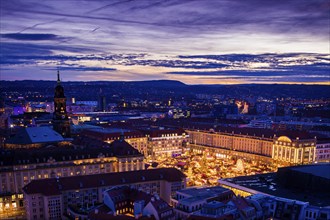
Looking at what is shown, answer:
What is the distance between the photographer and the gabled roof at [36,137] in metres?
83.6

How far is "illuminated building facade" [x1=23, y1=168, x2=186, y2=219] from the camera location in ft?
177

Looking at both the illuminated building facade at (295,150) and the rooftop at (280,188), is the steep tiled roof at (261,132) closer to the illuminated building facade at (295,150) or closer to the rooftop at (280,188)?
the illuminated building facade at (295,150)

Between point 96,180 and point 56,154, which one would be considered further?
point 56,154

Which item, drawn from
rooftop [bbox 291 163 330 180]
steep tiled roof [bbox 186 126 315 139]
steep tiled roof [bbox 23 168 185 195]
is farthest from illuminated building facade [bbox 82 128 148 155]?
rooftop [bbox 291 163 330 180]

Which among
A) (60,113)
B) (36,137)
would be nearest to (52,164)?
(36,137)

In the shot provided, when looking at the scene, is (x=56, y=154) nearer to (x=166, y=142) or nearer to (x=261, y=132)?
(x=166, y=142)

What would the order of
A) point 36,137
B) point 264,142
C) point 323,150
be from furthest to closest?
point 264,142, point 323,150, point 36,137

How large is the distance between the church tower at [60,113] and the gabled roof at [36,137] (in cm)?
233

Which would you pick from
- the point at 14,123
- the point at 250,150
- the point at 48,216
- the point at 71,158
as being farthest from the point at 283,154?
the point at 14,123

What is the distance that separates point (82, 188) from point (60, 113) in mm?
36348

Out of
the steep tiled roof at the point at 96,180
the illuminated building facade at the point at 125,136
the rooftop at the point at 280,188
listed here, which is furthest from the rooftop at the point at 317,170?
the illuminated building facade at the point at 125,136

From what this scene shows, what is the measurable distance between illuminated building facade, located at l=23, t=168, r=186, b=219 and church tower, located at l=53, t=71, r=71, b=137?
33.5 m

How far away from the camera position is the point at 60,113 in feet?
291

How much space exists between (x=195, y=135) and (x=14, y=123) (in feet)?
252
